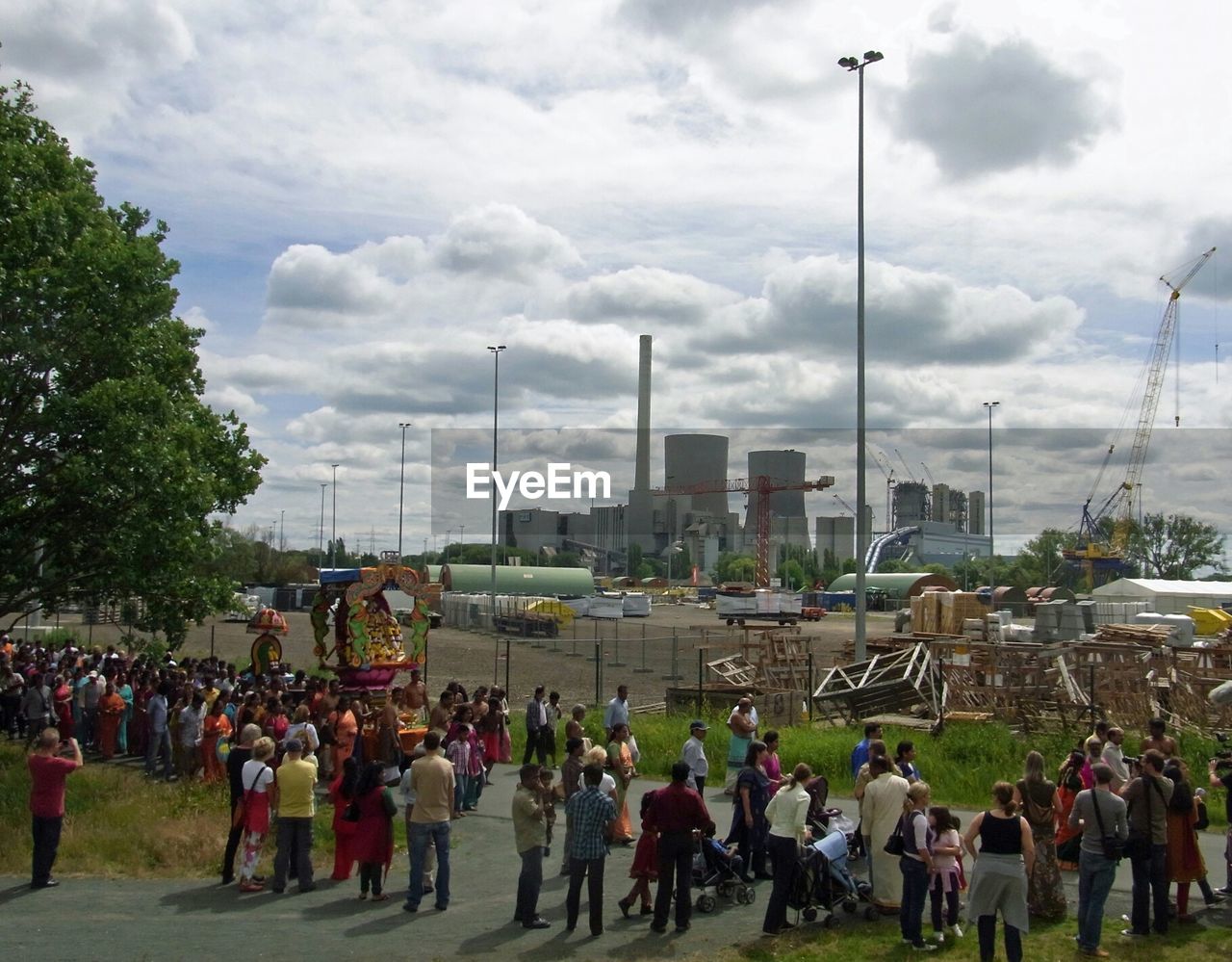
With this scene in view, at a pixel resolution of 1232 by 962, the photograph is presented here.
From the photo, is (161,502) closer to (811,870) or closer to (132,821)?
(132,821)

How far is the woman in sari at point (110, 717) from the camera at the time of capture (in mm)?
20219

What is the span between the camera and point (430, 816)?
10938 mm

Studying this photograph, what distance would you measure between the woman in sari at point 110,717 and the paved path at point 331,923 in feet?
26.4

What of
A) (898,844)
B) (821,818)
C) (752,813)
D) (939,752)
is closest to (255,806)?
(752,813)

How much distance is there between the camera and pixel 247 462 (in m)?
21.2

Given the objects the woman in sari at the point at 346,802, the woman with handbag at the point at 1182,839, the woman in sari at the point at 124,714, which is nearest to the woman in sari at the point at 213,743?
the woman in sari at the point at 124,714

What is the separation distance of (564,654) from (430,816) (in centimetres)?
3812

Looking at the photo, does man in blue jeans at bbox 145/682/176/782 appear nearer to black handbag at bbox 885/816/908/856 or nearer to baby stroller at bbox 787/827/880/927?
baby stroller at bbox 787/827/880/927

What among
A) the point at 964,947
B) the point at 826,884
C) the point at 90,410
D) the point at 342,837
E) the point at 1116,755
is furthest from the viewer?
the point at 90,410

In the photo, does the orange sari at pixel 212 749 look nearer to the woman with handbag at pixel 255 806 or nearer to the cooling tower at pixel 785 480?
the woman with handbag at pixel 255 806

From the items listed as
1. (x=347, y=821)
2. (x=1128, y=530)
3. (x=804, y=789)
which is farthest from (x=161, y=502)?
(x=1128, y=530)

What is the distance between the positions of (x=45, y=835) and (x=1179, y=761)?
455 inches

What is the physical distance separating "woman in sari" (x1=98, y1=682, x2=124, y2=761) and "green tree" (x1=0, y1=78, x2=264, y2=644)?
146 cm

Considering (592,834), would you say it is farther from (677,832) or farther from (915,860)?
(915,860)
